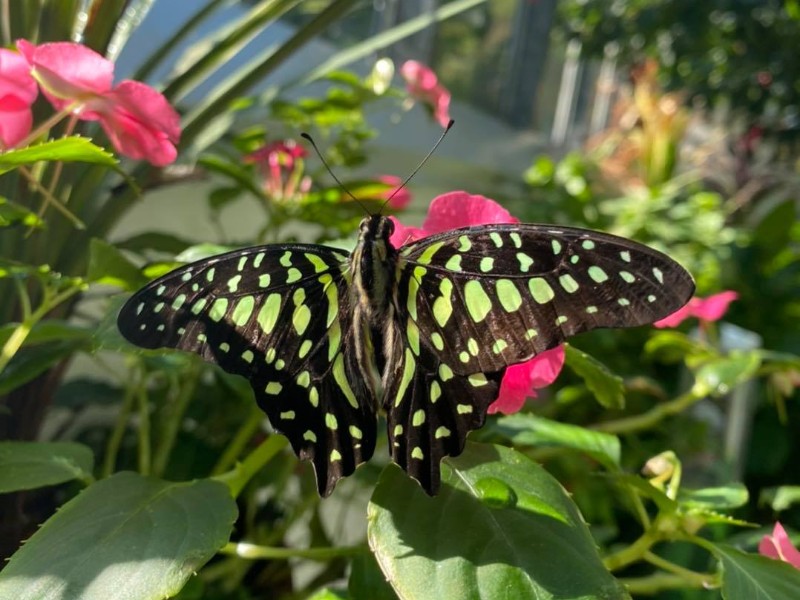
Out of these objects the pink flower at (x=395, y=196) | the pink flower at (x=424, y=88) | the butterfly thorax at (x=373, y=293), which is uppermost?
the pink flower at (x=424, y=88)

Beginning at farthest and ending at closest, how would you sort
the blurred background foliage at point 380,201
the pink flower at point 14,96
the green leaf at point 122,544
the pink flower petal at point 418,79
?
1. the pink flower petal at point 418,79
2. the blurred background foliage at point 380,201
3. the pink flower at point 14,96
4. the green leaf at point 122,544

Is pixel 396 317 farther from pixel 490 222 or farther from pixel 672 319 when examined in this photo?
pixel 672 319

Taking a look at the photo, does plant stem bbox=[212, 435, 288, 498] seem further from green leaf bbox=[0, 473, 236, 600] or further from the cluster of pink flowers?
the cluster of pink flowers

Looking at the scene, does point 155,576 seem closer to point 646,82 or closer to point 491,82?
point 491,82

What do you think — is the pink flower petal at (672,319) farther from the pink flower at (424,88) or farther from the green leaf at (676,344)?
the pink flower at (424,88)

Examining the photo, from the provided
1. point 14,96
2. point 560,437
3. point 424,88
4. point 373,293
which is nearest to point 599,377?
point 560,437

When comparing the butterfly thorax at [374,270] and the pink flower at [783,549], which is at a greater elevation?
the butterfly thorax at [374,270]

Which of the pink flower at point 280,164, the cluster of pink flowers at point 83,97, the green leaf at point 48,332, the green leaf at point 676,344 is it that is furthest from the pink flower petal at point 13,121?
the green leaf at point 676,344
